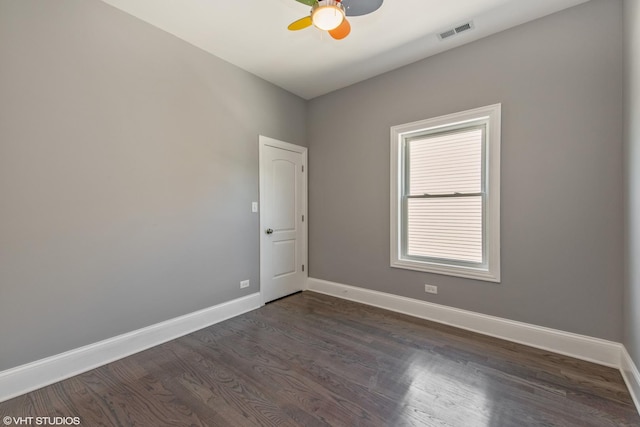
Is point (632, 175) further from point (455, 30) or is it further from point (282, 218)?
point (282, 218)

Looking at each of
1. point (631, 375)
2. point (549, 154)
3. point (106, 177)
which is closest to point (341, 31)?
point (549, 154)

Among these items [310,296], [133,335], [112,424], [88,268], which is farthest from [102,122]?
[310,296]

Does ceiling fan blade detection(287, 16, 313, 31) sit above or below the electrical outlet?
above

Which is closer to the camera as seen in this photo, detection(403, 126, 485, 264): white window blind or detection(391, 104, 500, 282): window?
detection(391, 104, 500, 282): window

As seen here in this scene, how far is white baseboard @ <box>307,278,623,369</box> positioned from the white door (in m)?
0.94

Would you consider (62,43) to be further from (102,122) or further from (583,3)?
(583,3)

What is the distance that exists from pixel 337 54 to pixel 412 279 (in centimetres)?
281

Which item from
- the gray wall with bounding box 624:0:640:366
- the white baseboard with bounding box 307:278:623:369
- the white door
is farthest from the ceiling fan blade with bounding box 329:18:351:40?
the white baseboard with bounding box 307:278:623:369

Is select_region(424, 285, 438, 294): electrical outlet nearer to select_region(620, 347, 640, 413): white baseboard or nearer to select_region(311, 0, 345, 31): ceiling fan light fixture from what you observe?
select_region(620, 347, 640, 413): white baseboard

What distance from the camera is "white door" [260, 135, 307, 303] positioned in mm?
3598

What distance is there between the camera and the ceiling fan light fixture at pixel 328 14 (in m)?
1.71

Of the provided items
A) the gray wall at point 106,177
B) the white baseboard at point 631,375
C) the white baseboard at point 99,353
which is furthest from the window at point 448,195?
the white baseboard at point 99,353

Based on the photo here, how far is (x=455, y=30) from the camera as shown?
8.50 feet

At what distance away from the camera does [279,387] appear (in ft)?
6.28
